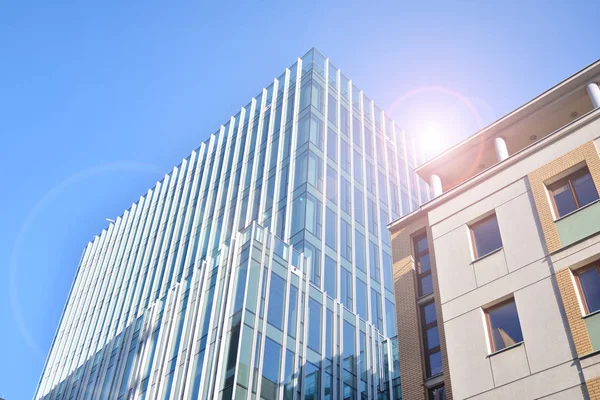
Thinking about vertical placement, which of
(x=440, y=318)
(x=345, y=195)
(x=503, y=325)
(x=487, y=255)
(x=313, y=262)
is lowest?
(x=503, y=325)

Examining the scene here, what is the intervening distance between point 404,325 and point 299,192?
21.5 m

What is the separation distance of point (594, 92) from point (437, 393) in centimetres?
1258

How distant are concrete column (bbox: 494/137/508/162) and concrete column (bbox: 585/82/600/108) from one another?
143 inches

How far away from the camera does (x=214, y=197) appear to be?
5406 cm

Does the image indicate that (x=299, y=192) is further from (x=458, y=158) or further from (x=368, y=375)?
(x=458, y=158)

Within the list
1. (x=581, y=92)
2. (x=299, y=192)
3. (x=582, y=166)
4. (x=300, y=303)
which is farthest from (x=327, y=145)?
(x=582, y=166)

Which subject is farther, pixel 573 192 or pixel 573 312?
pixel 573 192

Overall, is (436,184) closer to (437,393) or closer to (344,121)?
(437,393)

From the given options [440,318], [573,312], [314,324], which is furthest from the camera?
[314,324]

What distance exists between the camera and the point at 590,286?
726 inches

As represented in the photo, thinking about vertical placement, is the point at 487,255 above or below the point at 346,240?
below

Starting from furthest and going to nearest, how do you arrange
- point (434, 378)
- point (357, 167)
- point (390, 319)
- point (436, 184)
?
point (357, 167), point (390, 319), point (436, 184), point (434, 378)

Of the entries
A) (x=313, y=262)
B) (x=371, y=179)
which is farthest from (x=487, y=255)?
(x=371, y=179)

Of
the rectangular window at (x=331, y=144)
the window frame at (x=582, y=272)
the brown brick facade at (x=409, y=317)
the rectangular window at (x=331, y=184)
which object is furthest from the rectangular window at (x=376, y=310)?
the window frame at (x=582, y=272)
